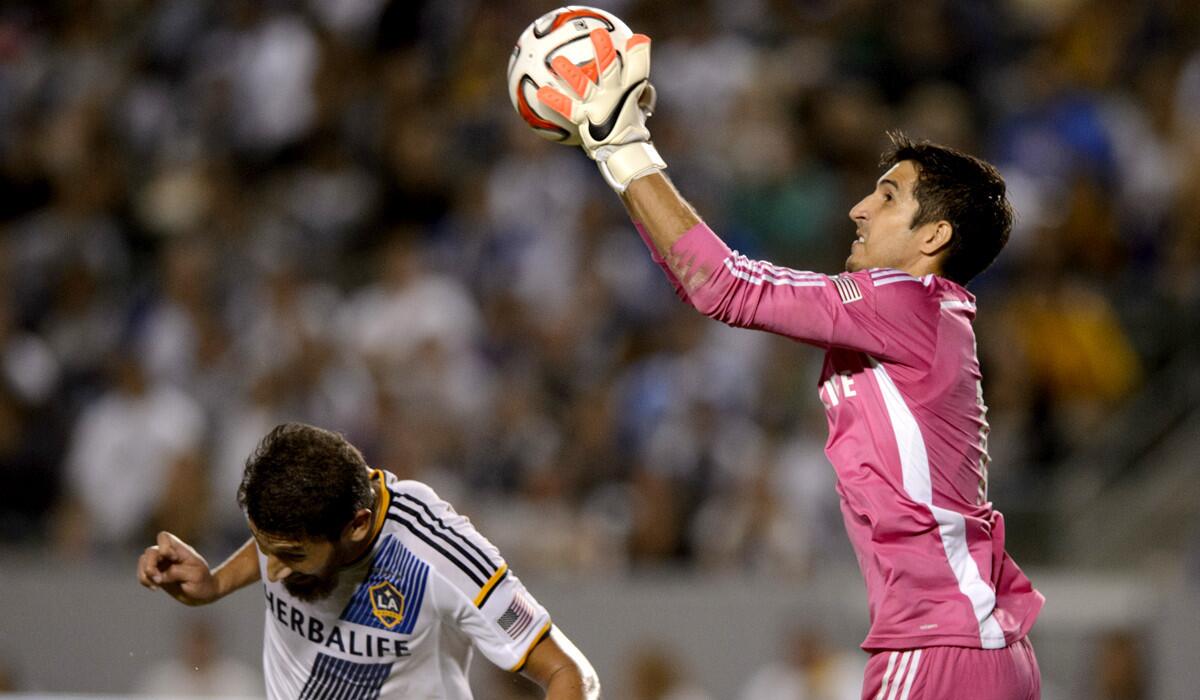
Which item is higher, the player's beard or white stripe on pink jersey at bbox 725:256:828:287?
white stripe on pink jersey at bbox 725:256:828:287

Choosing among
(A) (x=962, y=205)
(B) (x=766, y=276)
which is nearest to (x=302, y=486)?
(B) (x=766, y=276)

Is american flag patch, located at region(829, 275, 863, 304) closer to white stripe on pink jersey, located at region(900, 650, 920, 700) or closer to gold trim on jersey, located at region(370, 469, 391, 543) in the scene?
white stripe on pink jersey, located at region(900, 650, 920, 700)

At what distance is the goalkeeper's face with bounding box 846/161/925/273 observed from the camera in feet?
13.2

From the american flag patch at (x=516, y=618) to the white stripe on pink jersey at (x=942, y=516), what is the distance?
37.3 inches

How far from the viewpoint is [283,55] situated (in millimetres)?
11977

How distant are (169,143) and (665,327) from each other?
4.13 meters

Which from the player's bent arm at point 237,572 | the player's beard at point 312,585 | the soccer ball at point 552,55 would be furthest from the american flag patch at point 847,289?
the player's bent arm at point 237,572

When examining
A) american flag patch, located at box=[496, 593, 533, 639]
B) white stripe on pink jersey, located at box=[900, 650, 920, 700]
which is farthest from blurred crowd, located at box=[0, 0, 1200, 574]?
white stripe on pink jersey, located at box=[900, 650, 920, 700]

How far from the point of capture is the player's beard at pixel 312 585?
13.5 feet

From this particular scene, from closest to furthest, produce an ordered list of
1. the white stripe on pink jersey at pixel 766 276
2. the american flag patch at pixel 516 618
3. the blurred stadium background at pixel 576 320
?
the white stripe on pink jersey at pixel 766 276, the american flag patch at pixel 516 618, the blurred stadium background at pixel 576 320

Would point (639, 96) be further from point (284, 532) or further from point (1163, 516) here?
point (1163, 516)

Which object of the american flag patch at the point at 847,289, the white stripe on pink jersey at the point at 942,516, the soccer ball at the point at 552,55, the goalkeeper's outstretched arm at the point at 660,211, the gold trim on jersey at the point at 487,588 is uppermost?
the soccer ball at the point at 552,55

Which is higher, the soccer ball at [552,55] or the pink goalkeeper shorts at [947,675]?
the soccer ball at [552,55]

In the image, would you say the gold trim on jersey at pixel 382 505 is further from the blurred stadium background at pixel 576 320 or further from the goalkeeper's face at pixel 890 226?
the blurred stadium background at pixel 576 320
